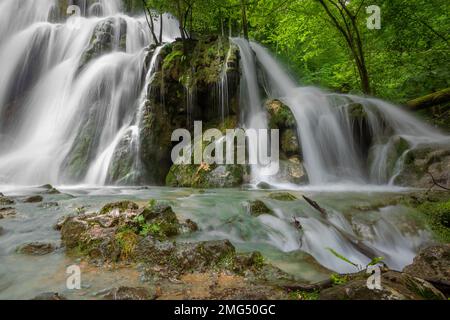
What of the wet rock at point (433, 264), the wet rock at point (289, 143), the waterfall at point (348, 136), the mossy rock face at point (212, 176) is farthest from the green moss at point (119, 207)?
the wet rock at point (289, 143)

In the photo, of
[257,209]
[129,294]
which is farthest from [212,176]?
[129,294]

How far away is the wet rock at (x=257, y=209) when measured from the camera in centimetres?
524

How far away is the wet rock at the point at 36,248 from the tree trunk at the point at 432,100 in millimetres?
11837

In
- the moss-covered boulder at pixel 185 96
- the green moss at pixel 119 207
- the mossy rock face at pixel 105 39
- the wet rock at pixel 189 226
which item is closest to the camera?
the wet rock at pixel 189 226

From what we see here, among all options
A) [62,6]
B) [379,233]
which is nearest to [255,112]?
[379,233]

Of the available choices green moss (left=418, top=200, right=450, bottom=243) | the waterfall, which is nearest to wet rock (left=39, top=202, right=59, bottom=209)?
green moss (left=418, top=200, right=450, bottom=243)

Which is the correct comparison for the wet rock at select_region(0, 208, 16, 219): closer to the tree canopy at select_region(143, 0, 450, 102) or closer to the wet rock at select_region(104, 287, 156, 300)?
the wet rock at select_region(104, 287, 156, 300)

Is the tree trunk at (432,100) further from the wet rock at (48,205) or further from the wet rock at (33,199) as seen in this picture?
the wet rock at (33,199)

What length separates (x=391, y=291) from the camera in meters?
1.92

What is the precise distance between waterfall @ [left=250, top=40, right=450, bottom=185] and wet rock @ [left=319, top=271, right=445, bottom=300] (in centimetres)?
758

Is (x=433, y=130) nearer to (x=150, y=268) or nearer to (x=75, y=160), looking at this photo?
(x=150, y=268)

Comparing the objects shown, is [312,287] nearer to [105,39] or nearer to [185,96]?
[185,96]

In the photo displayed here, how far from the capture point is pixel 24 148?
13086 mm

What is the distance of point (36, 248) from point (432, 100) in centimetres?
1206
